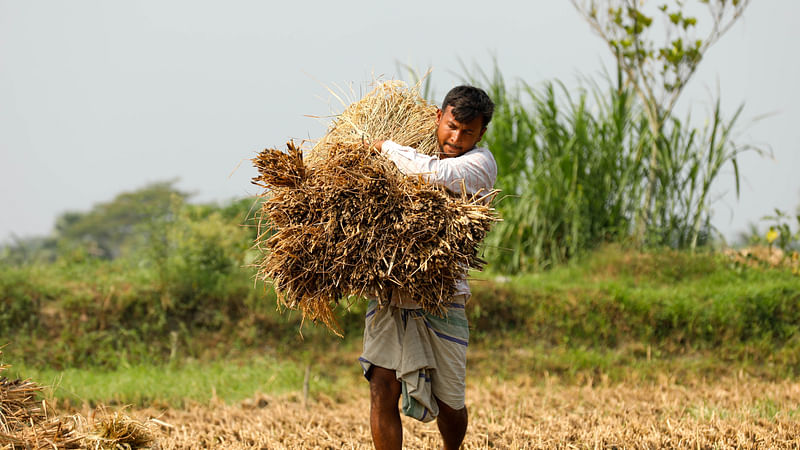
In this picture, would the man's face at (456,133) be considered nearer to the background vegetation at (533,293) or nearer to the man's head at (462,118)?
the man's head at (462,118)

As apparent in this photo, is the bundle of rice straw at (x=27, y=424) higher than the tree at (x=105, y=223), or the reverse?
the bundle of rice straw at (x=27, y=424)

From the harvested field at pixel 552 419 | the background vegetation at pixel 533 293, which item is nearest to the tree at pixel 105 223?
the background vegetation at pixel 533 293

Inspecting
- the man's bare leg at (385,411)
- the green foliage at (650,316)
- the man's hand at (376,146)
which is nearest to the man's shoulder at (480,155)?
the man's hand at (376,146)

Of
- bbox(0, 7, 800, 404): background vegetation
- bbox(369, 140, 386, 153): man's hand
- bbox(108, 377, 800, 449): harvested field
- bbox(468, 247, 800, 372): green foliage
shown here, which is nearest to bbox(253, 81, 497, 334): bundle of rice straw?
bbox(369, 140, 386, 153): man's hand

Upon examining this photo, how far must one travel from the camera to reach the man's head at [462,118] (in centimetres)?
296

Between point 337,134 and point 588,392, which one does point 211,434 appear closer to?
point 337,134

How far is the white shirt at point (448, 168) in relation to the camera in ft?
9.31

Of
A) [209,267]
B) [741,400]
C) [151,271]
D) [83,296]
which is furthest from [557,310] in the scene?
[83,296]

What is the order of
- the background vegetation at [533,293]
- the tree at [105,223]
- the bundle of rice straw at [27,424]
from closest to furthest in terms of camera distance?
the bundle of rice straw at [27,424]
the background vegetation at [533,293]
the tree at [105,223]

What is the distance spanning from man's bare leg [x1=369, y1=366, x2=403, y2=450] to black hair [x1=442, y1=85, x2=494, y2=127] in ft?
3.67

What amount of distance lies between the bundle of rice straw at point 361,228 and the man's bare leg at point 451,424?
52 centimetres

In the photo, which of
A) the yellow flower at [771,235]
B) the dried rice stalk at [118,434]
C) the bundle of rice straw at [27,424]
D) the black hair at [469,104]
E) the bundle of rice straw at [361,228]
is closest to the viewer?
the bundle of rice straw at [27,424]

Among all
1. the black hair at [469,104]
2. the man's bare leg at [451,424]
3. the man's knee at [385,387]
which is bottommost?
the man's bare leg at [451,424]

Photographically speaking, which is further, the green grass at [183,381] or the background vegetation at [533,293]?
the background vegetation at [533,293]
